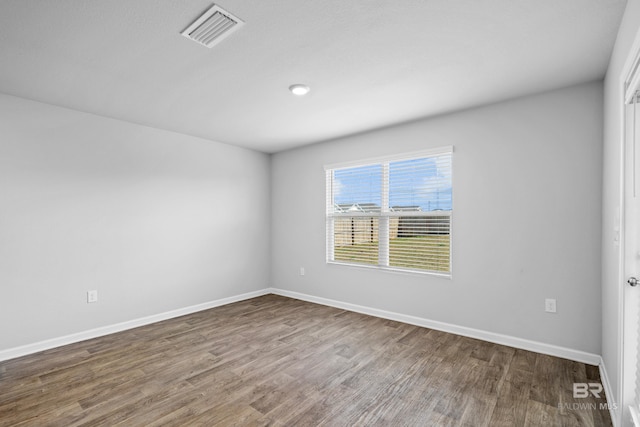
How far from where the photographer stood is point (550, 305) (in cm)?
286

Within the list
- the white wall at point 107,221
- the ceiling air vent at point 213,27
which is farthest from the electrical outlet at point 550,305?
the white wall at point 107,221

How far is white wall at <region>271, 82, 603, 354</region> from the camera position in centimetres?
271

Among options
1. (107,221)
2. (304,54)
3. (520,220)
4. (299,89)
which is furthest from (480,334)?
(107,221)

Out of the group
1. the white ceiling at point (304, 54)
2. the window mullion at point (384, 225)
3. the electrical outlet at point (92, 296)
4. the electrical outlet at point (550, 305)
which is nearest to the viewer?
the white ceiling at point (304, 54)

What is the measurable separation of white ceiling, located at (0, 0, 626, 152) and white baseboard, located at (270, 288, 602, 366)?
2.35 meters

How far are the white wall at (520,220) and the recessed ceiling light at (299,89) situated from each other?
1526 mm

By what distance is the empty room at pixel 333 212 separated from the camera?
75.9 inches

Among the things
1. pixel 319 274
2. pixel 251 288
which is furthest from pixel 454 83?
pixel 251 288

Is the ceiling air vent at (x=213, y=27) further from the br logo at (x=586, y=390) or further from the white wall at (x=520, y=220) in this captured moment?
the br logo at (x=586, y=390)

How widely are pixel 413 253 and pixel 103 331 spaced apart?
145 inches

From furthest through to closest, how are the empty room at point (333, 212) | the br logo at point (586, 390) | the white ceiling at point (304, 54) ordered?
the br logo at point (586, 390)
the empty room at point (333, 212)
the white ceiling at point (304, 54)

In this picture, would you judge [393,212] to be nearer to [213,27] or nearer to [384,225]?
[384,225]

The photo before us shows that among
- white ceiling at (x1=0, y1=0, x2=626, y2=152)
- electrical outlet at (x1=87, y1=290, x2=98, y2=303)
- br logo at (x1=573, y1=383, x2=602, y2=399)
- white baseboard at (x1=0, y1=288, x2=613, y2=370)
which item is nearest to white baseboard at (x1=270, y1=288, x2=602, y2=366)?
white baseboard at (x1=0, y1=288, x2=613, y2=370)

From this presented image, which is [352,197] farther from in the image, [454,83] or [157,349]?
[157,349]
